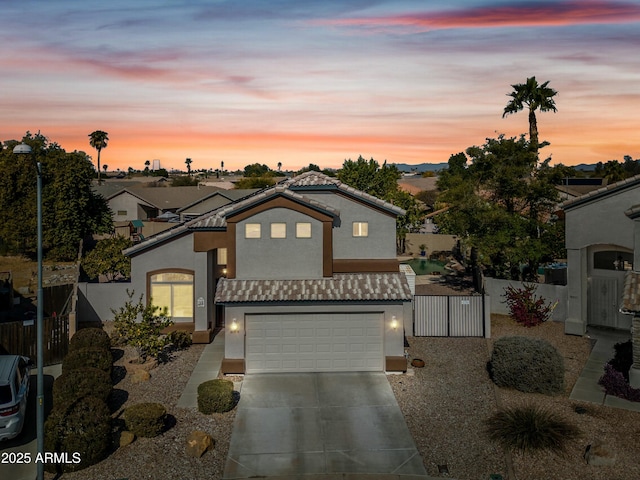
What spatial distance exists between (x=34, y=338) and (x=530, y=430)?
698 inches

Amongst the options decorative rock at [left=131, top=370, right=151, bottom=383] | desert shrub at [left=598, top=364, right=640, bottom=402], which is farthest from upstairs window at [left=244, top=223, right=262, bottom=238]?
desert shrub at [left=598, top=364, right=640, bottom=402]

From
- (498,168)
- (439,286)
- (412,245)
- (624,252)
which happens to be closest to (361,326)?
(624,252)

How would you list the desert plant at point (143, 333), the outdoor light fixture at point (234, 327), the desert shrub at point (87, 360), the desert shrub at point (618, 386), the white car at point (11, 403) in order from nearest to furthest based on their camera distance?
1. the white car at point (11, 403)
2. the desert shrub at point (618, 386)
3. the desert shrub at point (87, 360)
4. the outdoor light fixture at point (234, 327)
5. the desert plant at point (143, 333)

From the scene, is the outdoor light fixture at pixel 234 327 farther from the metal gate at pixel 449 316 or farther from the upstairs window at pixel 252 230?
the metal gate at pixel 449 316

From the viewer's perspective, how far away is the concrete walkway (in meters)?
17.7

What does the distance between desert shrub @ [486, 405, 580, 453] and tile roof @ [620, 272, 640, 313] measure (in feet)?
14.4

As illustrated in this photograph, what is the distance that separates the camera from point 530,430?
15.1 meters

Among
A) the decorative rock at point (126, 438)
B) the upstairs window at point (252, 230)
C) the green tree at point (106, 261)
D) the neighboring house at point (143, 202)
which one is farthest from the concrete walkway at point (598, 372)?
the neighboring house at point (143, 202)

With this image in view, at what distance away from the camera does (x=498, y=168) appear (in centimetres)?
3070

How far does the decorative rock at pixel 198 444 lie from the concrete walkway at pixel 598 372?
36.8 feet

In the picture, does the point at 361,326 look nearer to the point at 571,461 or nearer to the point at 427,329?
the point at 427,329

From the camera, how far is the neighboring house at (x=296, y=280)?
820 inches

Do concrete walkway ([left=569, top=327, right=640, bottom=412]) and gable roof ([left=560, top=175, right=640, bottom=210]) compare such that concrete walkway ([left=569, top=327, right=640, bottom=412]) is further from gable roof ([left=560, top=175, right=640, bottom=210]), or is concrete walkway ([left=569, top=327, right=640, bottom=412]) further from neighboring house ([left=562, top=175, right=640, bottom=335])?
gable roof ([left=560, top=175, right=640, bottom=210])

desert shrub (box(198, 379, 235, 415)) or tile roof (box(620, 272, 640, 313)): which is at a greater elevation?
tile roof (box(620, 272, 640, 313))
